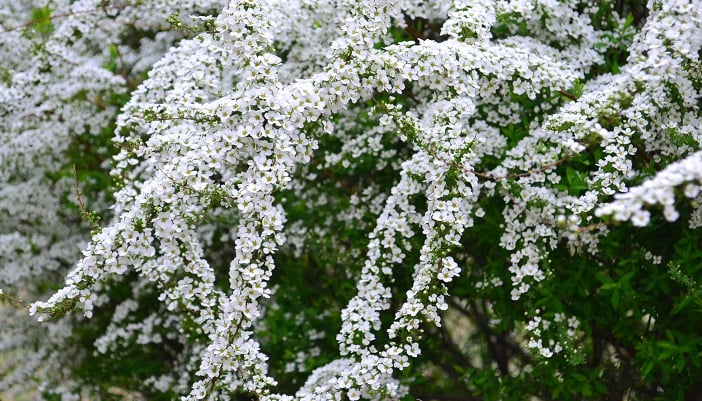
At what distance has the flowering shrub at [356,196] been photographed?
9.61 feet

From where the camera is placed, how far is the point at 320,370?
3707 millimetres

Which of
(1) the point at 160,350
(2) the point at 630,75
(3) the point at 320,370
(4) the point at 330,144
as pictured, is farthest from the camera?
(1) the point at 160,350

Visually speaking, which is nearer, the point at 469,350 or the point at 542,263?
the point at 542,263

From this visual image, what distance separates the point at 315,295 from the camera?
16.0 ft

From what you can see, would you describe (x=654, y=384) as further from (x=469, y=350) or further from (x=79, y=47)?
(x=79, y=47)

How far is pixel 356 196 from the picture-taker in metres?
4.20

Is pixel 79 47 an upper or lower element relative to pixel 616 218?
upper

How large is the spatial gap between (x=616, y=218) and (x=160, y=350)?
3.93 m

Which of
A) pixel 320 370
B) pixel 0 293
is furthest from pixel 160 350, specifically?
pixel 0 293

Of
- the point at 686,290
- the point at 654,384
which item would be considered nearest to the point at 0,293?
the point at 686,290

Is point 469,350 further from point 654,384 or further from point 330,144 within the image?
point 330,144

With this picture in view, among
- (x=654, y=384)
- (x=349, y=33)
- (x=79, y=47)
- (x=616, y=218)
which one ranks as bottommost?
(x=616, y=218)

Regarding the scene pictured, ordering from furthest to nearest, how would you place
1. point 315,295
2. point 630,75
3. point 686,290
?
point 315,295, point 686,290, point 630,75

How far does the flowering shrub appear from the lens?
2930 mm
